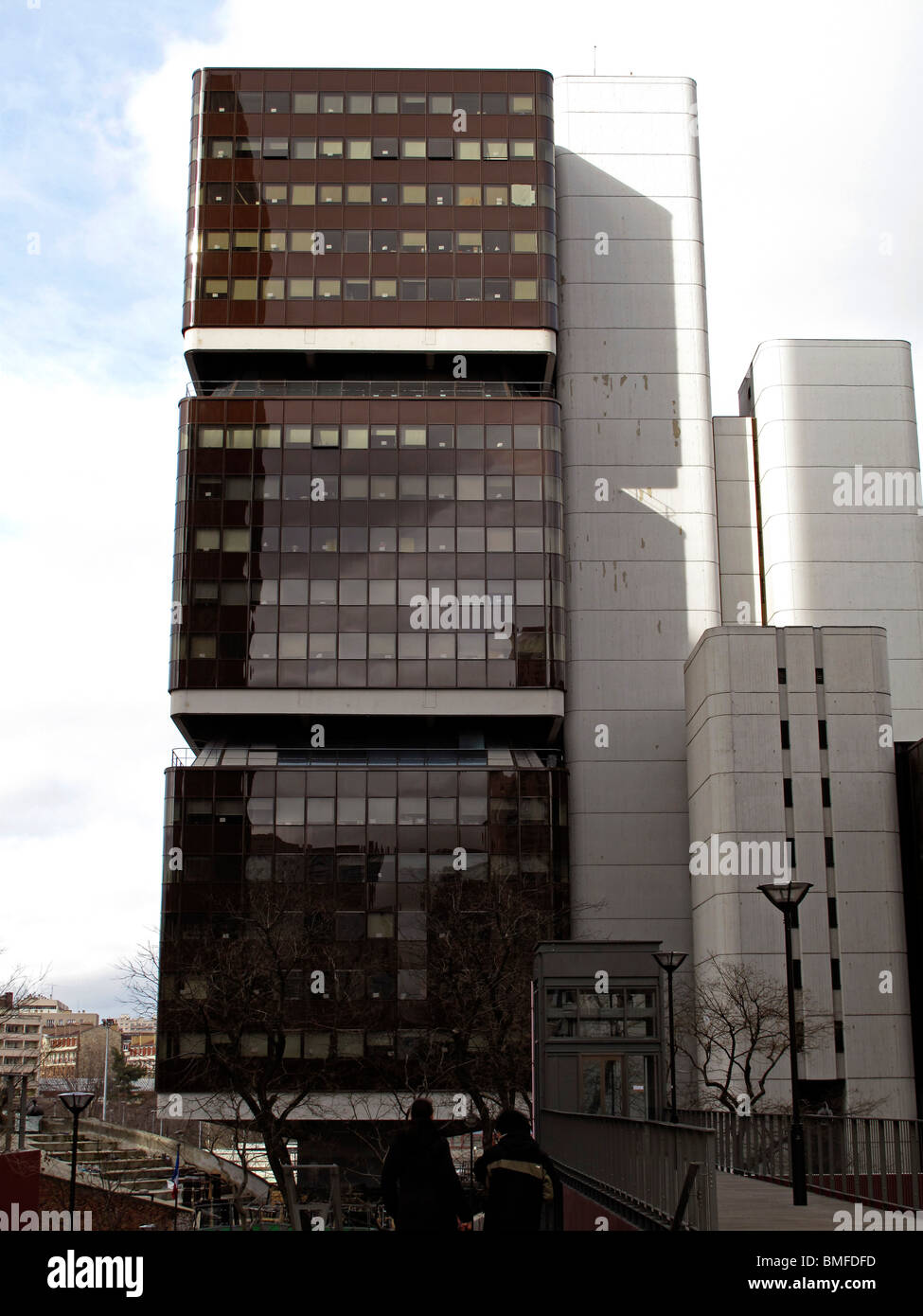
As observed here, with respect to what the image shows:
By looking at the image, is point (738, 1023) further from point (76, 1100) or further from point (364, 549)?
point (364, 549)

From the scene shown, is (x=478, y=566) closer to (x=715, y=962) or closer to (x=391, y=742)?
(x=391, y=742)

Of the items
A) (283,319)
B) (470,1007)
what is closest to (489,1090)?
(470,1007)

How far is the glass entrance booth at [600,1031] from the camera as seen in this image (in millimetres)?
29625

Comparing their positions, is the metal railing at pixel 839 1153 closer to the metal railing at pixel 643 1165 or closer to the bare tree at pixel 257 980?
the metal railing at pixel 643 1165

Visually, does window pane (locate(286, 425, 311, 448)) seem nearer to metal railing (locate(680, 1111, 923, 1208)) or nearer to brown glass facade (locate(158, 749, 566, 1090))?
brown glass facade (locate(158, 749, 566, 1090))

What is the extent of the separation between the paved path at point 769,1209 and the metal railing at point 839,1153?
0.55 m

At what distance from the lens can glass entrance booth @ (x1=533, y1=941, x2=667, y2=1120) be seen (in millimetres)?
29625

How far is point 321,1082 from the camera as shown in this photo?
69750mm

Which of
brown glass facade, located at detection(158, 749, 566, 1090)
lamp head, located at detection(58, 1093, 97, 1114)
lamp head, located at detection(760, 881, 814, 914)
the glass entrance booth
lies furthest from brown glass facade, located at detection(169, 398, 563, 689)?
lamp head, located at detection(760, 881, 814, 914)

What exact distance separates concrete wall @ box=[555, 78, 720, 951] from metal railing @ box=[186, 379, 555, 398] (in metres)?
3.69

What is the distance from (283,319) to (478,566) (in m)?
18.3

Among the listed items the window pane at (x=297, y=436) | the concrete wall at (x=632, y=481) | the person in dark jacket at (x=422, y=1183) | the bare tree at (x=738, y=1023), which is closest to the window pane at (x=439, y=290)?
the concrete wall at (x=632, y=481)

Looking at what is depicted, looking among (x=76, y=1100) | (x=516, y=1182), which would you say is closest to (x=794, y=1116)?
(x=516, y=1182)

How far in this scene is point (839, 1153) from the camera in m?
25.6
